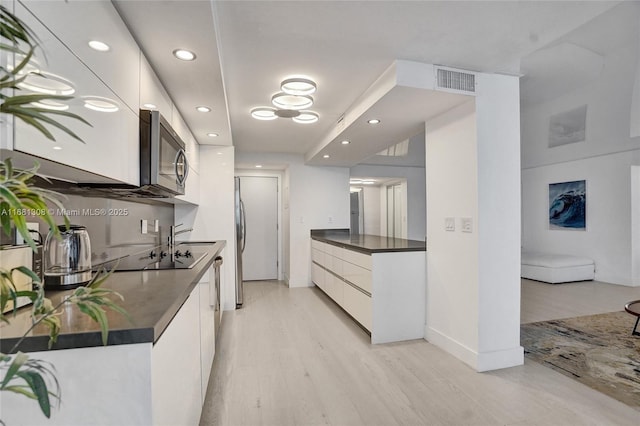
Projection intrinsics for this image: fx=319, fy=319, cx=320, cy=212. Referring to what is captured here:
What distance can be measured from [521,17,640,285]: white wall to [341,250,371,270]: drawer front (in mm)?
3859

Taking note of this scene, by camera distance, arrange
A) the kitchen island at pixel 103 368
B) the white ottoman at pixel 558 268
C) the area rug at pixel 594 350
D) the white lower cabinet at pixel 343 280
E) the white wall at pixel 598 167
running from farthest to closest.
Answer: the white ottoman at pixel 558 268, the white wall at pixel 598 167, the white lower cabinet at pixel 343 280, the area rug at pixel 594 350, the kitchen island at pixel 103 368

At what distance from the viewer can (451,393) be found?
2123mm

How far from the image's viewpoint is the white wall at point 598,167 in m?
4.65

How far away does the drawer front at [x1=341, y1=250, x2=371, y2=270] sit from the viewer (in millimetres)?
3066

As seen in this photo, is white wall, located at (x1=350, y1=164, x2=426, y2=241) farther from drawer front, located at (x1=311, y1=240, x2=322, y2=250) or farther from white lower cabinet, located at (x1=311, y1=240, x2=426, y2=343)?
white lower cabinet, located at (x1=311, y1=240, x2=426, y2=343)

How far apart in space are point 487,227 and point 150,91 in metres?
2.52

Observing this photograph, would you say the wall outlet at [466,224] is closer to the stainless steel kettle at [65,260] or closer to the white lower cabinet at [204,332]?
the white lower cabinet at [204,332]

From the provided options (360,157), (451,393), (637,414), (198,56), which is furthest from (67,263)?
(360,157)

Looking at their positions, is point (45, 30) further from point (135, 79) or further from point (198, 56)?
point (198, 56)

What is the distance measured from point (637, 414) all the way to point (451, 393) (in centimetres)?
102

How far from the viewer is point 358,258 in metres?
3.30

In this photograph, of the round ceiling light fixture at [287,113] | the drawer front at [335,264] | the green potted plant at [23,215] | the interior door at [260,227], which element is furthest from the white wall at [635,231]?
the green potted plant at [23,215]

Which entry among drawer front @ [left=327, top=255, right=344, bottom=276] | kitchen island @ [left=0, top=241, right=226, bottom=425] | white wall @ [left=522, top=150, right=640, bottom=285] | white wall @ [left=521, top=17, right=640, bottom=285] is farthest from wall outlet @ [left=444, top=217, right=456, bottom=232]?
white wall @ [left=522, top=150, right=640, bottom=285]

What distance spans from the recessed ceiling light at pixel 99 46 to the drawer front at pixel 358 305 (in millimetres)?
2642
